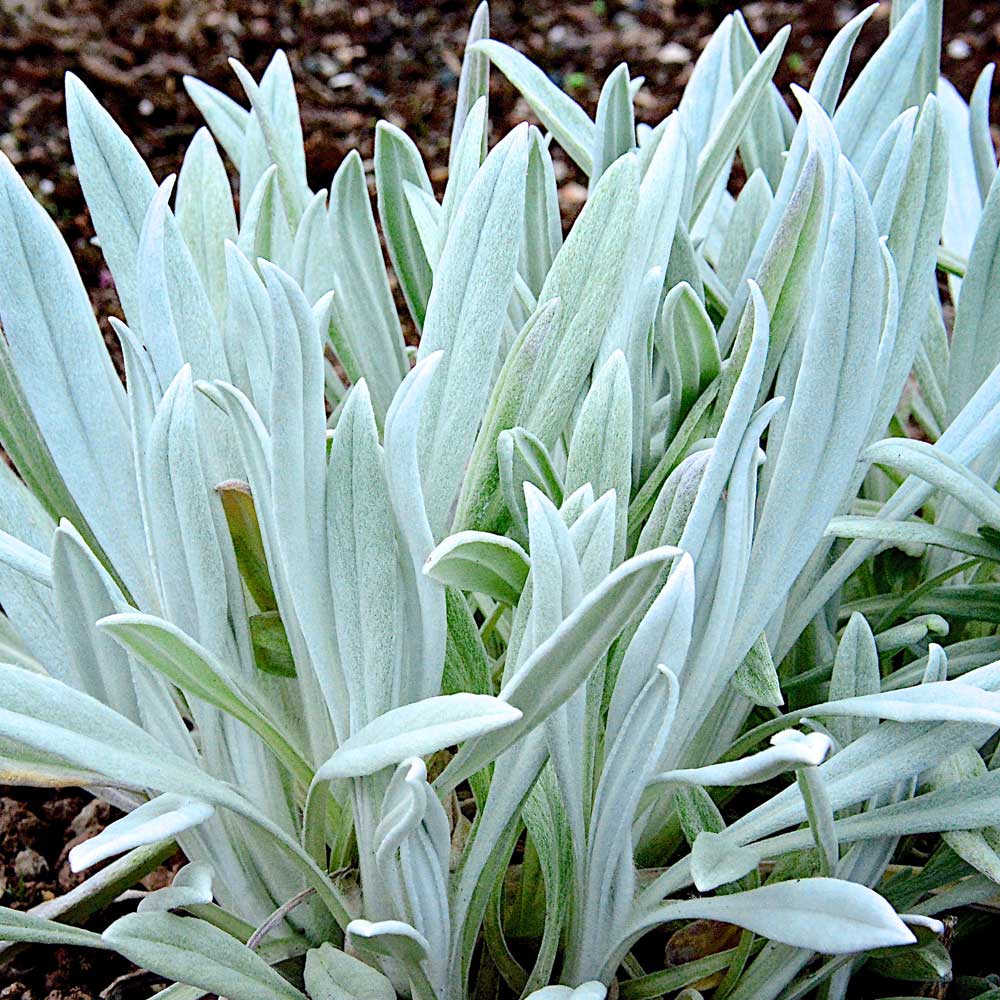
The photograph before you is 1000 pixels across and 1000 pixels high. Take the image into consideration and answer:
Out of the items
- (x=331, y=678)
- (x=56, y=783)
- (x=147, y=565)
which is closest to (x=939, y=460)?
(x=331, y=678)

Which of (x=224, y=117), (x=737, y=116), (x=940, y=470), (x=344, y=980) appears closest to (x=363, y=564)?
(x=344, y=980)

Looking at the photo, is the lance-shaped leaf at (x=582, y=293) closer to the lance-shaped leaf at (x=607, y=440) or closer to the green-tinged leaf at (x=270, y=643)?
the lance-shaped leaf at (x=607, y=440)

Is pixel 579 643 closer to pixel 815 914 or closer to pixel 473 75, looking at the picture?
pixel 815 914

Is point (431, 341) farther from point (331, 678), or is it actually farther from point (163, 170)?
point (163, 170)

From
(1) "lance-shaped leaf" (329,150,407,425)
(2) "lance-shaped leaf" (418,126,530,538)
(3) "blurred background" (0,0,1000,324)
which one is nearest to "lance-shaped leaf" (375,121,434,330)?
(1) "lance-shaped leaf" (329,150,407,425)

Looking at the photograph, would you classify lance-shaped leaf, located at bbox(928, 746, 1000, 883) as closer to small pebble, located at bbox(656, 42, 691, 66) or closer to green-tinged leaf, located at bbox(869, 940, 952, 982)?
green-tinged leaf, located at bbox(869, 940, 952, 982)

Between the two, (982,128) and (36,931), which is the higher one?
(982,128)
